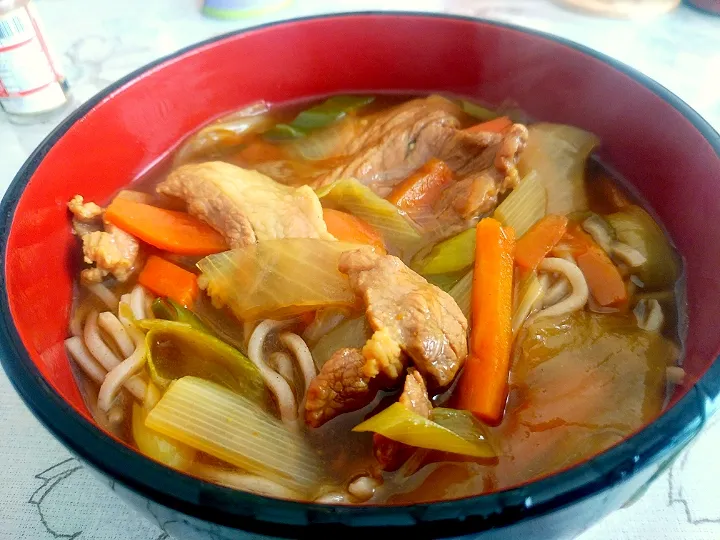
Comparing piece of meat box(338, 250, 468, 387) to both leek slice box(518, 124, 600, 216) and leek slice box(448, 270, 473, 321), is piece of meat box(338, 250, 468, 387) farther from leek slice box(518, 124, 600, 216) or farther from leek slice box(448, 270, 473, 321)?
leek slice box(518, 124, 600, 216)

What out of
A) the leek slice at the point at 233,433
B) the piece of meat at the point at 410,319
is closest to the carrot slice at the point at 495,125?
the piece of meat at the point at 410,319

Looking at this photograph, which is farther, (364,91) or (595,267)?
(364,91)

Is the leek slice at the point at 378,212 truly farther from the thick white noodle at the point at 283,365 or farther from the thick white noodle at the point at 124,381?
the thick white noodle at the point at 124,381

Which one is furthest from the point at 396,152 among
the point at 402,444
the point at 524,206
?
the point at 402,444

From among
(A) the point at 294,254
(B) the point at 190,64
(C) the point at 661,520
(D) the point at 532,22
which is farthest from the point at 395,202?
(D) the point at 532,22

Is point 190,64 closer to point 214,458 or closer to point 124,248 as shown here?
point 124,248

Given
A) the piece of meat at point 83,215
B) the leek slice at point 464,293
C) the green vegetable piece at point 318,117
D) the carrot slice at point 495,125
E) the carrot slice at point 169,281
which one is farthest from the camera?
the green vegetable piece at point 318,117

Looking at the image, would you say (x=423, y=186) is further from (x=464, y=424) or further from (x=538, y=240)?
(x=464, y=424)

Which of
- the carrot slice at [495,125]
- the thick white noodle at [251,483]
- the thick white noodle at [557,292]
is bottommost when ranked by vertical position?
the thick white noodle at [251,483]
